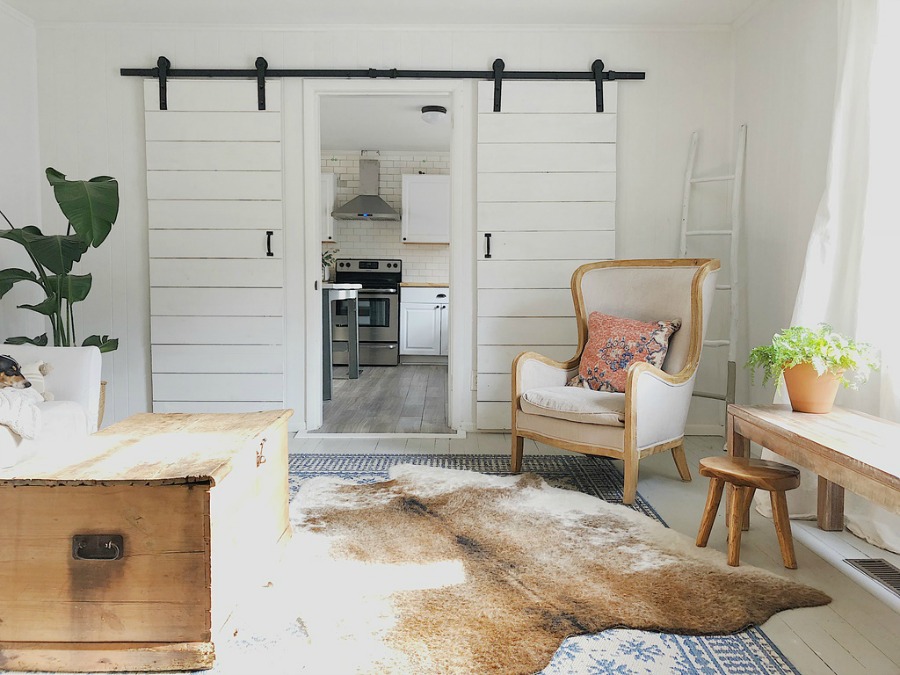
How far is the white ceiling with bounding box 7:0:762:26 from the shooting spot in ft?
12.1

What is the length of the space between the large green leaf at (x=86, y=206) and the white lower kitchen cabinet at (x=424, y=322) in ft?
14.9

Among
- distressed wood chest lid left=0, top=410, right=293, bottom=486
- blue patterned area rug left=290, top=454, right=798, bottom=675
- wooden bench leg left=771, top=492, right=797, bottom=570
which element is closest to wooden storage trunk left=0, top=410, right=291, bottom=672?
distressed wood chest lid left=0, top=410, right=293, bottom=486

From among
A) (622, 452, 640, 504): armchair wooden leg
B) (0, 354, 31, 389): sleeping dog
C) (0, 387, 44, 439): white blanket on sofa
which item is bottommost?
(622, 452, 640, 504): armchair wooden leg

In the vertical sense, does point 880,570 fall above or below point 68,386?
below

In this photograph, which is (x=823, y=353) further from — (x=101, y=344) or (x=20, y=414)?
(x=101, y=344)

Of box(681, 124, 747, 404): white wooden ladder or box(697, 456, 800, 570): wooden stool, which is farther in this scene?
box(681, 124, 747, 404): white wooden ladder

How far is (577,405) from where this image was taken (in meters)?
2.88

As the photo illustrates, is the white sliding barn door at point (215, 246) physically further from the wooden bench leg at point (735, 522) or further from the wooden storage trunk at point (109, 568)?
the wooden bench leg at point (735, 522)

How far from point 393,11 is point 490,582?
3164 millimetres

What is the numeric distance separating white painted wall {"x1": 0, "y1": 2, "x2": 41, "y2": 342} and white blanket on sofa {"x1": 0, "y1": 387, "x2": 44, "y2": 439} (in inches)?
74.2

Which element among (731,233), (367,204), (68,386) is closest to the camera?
(68,386)

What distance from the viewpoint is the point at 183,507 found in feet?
4.74

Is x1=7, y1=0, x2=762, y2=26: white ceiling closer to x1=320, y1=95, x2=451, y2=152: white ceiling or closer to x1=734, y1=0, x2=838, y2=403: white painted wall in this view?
x1=734, y1=0, x2=838, y2=403: white painted wall

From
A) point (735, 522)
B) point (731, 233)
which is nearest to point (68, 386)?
point (735, 522)
